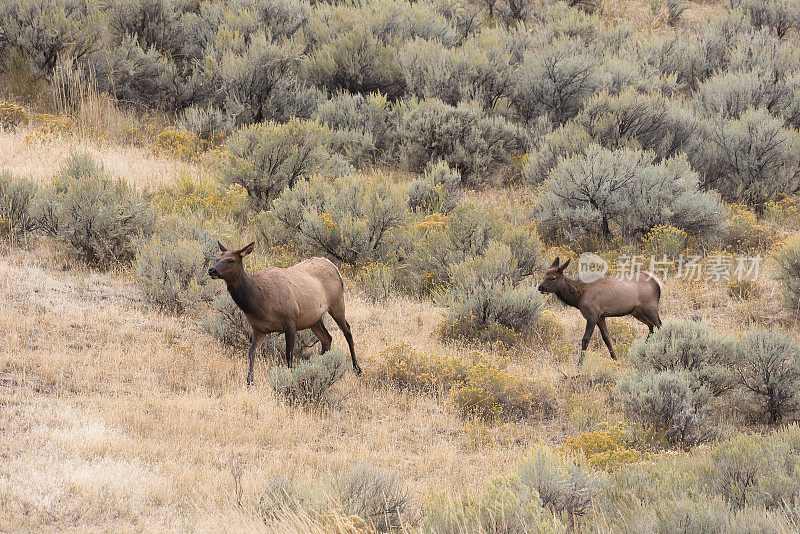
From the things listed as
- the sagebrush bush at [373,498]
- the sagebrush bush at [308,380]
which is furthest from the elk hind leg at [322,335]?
the sagebrush bush at [373,498]

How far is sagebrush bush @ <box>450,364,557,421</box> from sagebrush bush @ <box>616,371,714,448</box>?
0.90 meters

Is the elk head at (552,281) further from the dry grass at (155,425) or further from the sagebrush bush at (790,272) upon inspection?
the sagebrush bush at (790,272)

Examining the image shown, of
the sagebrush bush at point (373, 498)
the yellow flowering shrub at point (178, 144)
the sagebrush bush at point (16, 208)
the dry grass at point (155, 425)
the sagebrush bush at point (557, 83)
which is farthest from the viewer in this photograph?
the sagebrush bush at point (557, 83)

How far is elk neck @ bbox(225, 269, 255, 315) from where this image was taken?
8.20 m

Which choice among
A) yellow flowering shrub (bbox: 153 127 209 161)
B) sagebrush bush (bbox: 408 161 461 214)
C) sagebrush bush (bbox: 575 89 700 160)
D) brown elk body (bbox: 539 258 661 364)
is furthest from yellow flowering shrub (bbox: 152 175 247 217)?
sagebrush bush (bbox: 575 89 700 160)

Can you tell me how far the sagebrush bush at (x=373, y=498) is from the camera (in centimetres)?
547

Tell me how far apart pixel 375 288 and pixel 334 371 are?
388 cm

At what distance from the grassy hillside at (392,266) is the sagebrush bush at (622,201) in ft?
0.18

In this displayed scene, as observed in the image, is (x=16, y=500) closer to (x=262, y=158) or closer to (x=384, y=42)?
(x=262, y=158)

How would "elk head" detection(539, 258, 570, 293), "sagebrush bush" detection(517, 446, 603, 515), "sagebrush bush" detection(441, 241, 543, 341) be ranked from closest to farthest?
"sagebrush bush" detection(517, 446, 603, 515)
"elk head" detection(539, 258, 570, 293)
"sagebrush bush" detection(441, 241, 543, 341)

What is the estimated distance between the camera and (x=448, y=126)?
17.7 m

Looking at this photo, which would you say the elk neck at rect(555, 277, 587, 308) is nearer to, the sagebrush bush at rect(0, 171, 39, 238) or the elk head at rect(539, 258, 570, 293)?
the elk head at rect(539, 258, 570, 293)

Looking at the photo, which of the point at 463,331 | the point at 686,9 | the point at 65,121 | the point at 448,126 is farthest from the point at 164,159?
the point at 686,9

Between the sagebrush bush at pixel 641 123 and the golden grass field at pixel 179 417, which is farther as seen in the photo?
the sagebrush bush at pixel 641 123
